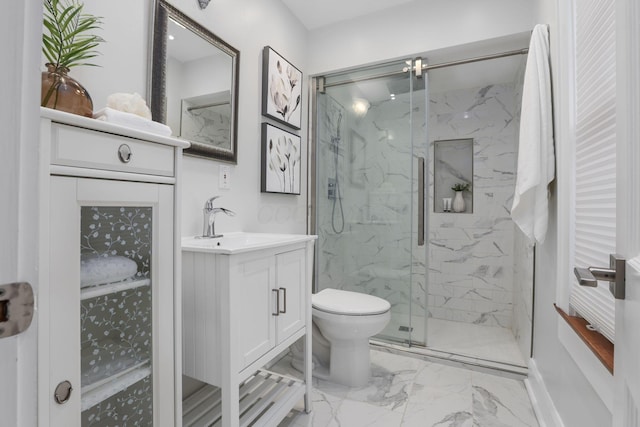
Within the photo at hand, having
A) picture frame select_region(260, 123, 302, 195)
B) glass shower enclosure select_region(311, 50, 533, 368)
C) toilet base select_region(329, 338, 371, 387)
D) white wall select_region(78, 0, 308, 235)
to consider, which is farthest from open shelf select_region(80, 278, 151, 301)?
glass shower enclosure select_region(311, 50, 533, 368)

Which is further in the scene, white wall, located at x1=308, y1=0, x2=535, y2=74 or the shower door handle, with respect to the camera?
the shower door handle

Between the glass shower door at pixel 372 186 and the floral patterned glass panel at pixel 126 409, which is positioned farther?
the glass shower door at pixel 372 186

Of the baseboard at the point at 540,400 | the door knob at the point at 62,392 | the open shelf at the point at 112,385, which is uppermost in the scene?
the door knob at the point at 62,392

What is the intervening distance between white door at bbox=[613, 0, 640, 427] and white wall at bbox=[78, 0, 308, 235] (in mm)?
1459

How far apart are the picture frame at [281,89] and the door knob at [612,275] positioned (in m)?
1.84

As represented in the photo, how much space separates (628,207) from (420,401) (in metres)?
1.63

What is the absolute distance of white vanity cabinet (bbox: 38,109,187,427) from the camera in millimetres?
684

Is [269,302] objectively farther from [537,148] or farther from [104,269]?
[537,148]

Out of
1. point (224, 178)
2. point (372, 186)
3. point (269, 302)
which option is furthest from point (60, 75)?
point (372, 186)

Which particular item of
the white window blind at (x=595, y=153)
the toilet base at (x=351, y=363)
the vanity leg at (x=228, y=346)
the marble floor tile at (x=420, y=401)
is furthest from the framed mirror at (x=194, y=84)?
the white window blind at (x=595, y=153)

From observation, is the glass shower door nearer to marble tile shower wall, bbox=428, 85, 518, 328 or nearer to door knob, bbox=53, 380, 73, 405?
marble tile shower wall, bbox=428, 85, 518, 328

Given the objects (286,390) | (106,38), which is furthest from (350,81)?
(286,390)

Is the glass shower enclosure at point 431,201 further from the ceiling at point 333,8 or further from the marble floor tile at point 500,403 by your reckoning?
the ceiling at point 333,8

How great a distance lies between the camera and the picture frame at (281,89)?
2.03 m
